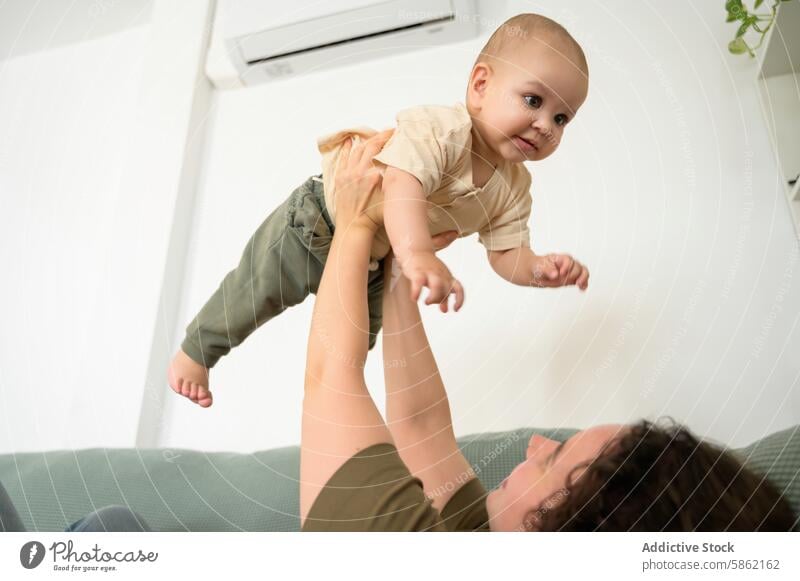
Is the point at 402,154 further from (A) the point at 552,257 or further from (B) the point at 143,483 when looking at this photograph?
(B) the point at 143,483

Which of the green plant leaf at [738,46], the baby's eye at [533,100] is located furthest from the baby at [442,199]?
the green plant leaf at [738,46]

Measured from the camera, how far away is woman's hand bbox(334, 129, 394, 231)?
45 cm

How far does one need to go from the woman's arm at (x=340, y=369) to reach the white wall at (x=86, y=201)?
0.25m

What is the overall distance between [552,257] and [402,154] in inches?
5.0

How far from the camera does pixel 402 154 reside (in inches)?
17.3

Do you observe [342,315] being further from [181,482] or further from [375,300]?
[181,482]

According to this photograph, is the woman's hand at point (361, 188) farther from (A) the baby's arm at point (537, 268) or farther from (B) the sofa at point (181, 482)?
(B) the sofa at point (181, 482)

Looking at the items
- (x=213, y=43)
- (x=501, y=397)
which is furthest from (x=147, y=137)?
(x=501, y=397)

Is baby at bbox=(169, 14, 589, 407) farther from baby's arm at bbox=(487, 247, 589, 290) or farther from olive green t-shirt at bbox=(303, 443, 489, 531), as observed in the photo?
olive green t-shirt at bbox=(303, 443, 489, 531)

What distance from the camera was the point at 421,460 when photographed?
0.51m

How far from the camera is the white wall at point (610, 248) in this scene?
1.82 ft

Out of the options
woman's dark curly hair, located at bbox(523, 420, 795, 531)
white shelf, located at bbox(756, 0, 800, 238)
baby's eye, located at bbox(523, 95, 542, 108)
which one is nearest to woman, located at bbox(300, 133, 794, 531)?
woman's dark curly hair, located at bbox(523, 420, 795, 531)

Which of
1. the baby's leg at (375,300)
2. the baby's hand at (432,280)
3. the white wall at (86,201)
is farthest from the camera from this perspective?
the white wall at (86,201)
